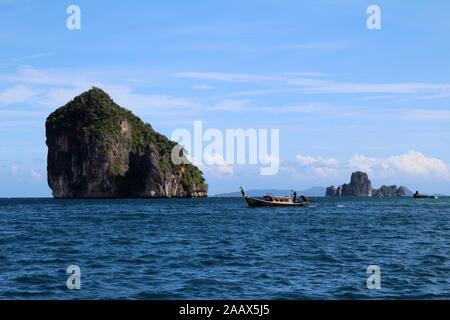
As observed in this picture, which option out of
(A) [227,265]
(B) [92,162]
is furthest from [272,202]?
(B) [92,162]

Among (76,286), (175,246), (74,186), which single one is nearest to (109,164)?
(74,186)

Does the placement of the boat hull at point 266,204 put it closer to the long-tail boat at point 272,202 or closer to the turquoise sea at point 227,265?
the long-tail boat at point 272,202

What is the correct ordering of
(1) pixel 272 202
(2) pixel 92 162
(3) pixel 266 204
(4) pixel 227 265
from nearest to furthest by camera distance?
(4) pixel 227 265 < (1) pixel 272 202 < (3) pixel 266 204 < (2) pixel 92 162

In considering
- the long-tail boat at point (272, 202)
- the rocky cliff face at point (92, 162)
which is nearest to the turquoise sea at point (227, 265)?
the long-tail boat at point (272, 202)

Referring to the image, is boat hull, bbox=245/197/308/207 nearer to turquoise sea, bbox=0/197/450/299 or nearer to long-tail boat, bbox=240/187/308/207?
long-tail boat, bbox=240/187/308/207

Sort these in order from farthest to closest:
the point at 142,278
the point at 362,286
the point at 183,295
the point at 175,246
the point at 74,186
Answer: the point at 74,186
the point at 175,246
the point at 142,278
the point at 362,286
the point at 183,295

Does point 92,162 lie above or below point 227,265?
above

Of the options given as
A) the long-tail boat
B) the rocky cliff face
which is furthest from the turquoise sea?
the rocky cliff face

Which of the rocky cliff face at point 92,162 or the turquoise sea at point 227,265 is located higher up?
the rocky cliff face at point 92,162

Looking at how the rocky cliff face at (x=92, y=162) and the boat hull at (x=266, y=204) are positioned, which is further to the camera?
the rocky cliff face at (x=92, y=162)

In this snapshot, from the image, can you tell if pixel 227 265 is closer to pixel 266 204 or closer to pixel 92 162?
pixel 266 204
